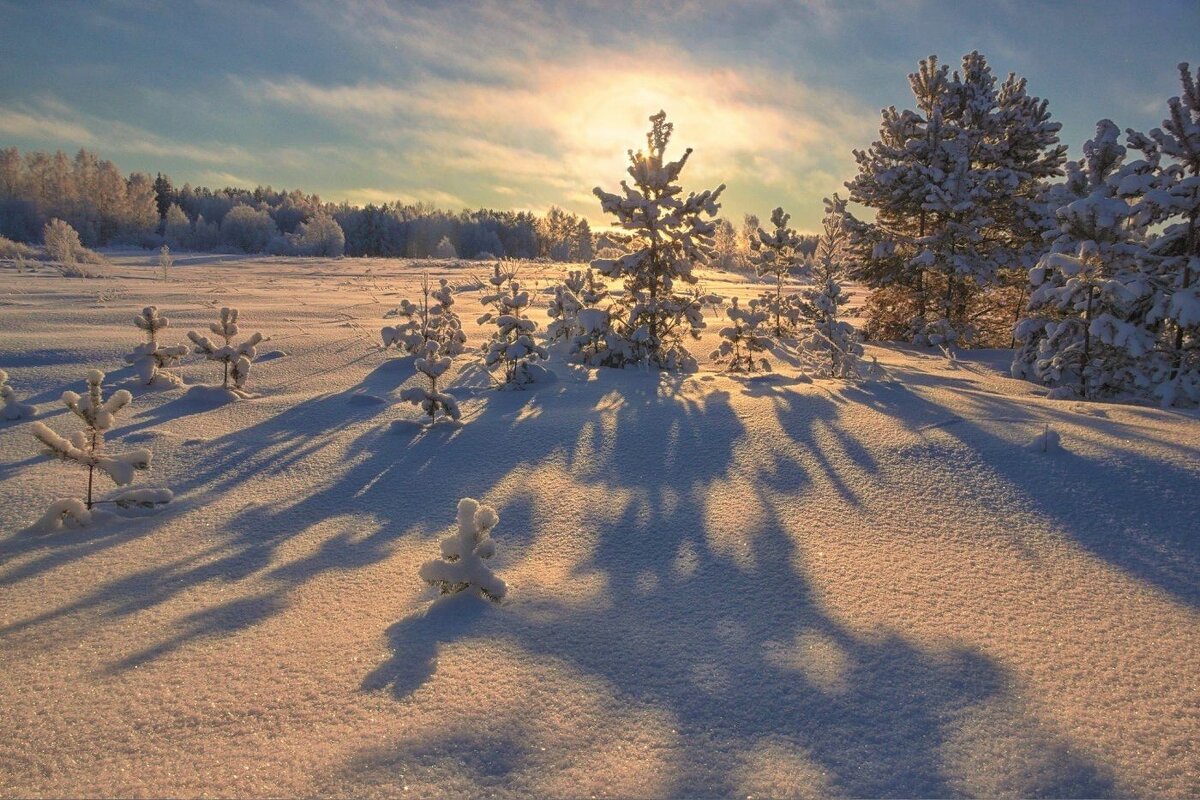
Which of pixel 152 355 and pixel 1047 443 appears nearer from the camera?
pixel 1047 443

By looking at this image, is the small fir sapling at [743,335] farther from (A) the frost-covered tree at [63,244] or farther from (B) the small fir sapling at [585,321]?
(A) the frost-covered tree at [63,244]

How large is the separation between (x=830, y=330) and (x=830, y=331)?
0.02m

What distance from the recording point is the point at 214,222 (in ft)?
218

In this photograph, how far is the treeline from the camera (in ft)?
195

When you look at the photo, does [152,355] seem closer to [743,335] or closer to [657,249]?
[657,249]

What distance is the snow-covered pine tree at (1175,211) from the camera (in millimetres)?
7992

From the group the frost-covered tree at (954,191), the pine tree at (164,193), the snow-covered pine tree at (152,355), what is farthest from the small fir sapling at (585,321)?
the pine tree at (164,193)

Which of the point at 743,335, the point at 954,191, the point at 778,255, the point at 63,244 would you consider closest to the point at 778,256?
the point at 778,255

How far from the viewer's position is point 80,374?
7.43m

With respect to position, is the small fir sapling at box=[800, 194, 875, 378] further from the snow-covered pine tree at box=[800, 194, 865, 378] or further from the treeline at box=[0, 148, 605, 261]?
the treeline at box=[0, 148, 605, 261]

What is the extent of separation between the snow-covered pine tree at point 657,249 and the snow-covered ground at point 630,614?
12.1 feet

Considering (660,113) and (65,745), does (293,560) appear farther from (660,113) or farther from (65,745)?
(660,113)

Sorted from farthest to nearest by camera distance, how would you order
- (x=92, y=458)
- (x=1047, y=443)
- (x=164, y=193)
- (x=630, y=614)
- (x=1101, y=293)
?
(x=164, y=193) → (x=1101, y=293) → (x=1047, y=443) → (x=92, y=458) → (x=630, y=614)

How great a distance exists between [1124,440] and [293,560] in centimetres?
573
